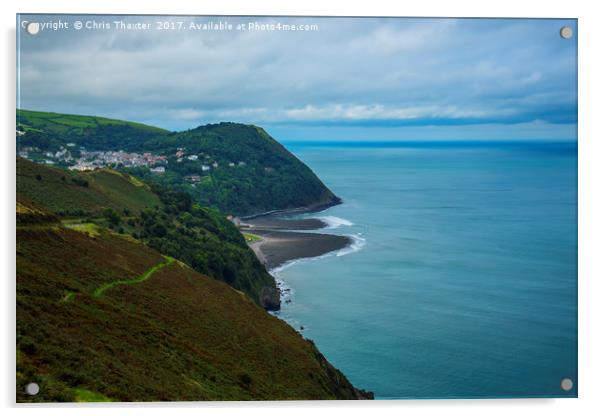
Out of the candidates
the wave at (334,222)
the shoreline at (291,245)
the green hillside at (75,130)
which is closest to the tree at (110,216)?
the green hillside at (75,130)

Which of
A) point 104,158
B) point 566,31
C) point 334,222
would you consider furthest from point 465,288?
point 334,222

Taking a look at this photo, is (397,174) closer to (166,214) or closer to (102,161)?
(166,214)

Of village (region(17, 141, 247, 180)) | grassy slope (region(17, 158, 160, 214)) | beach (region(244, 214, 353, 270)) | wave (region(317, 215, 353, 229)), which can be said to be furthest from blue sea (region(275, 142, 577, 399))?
wave (region(317, 215, 353, 229))

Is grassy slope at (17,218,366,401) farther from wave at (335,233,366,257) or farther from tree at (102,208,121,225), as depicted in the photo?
wave at (335,233,366,257)

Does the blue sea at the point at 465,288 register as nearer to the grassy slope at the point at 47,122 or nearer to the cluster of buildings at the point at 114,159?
the grassy slope at the point at 47,122

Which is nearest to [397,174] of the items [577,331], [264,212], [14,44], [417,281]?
[417,281]
